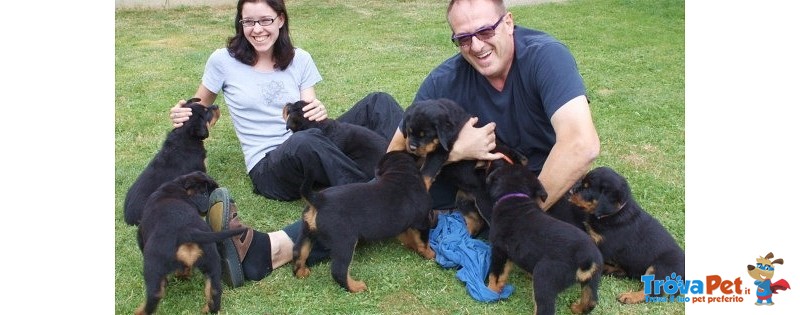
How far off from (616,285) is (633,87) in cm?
500

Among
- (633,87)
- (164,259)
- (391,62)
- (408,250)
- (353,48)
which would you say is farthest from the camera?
(353,48)

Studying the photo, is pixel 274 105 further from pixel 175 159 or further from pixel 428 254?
pixel 428 254

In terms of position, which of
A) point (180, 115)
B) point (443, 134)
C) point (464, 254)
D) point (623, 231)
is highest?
point (443, 134)

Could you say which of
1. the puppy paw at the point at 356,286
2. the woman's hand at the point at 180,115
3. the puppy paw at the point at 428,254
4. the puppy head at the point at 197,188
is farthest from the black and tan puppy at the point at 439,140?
the woman's hand at the point at 180,115

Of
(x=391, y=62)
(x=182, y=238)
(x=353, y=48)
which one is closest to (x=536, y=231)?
(x=182, y=238)

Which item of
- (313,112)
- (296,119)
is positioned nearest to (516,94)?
(313,112)

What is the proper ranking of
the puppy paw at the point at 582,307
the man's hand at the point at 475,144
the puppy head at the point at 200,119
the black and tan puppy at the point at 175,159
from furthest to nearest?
the puppy head at the point at 200,119
the black and tan puppy at the point at 175,159
the man's hand at the point at 475,144
the puppy paw at the point at 582,307

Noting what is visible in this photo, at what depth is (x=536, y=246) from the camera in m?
3.19

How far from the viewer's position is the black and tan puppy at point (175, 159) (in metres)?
4.07

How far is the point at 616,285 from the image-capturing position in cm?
357

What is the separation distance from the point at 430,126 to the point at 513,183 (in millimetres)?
647

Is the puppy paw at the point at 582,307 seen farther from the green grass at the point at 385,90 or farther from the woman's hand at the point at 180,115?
the woman's hand at the point at 180,115

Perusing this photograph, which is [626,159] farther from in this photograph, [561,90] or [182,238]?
[182,238]
